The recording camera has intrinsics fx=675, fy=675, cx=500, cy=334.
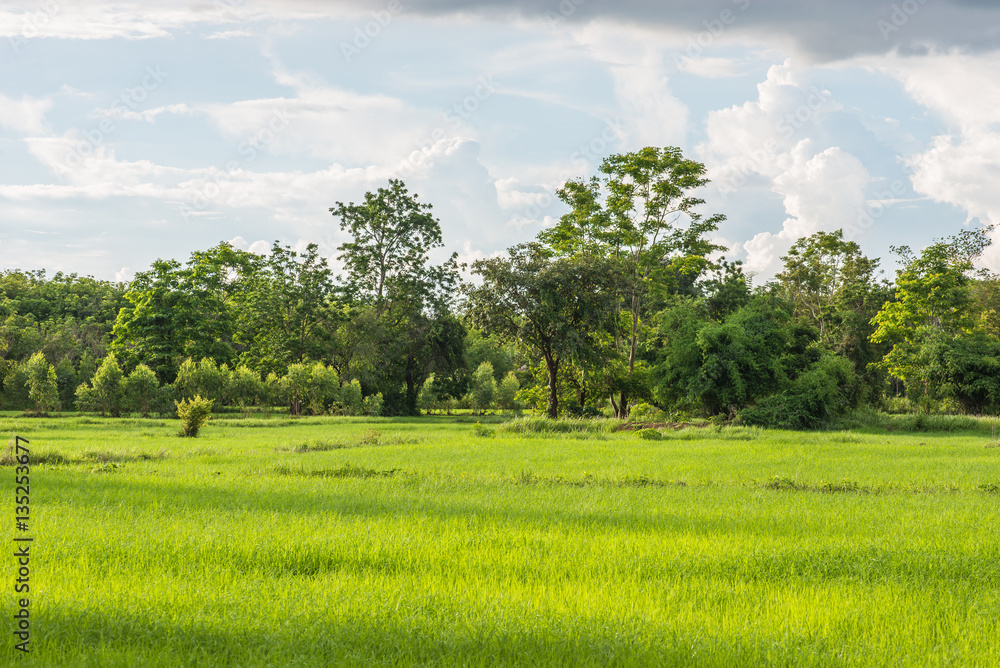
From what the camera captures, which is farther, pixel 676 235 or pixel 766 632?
pixel 676 235

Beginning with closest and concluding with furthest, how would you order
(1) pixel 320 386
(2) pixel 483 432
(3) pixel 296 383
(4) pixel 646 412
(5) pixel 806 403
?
(2) pixel 483 432, (5) pixel 806 403, (4) pixel 646 412, (3) pixel 296 383, (1) pixel 320 386

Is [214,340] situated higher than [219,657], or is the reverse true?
[214,340]

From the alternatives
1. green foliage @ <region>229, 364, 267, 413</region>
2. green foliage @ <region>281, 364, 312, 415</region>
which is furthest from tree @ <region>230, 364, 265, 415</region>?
green foliage @ <region>281, 364, 312, 415</region>

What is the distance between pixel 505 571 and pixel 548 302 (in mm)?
28890

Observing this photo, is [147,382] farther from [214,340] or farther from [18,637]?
[18,637]

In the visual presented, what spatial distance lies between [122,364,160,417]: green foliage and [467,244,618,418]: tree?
1971 centimetres

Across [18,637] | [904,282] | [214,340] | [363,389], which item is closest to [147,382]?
[214,340]

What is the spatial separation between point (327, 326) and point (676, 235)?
97.4ft

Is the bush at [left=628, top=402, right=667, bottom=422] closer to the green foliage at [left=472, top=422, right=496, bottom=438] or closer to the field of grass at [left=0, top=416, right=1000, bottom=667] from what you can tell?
the green foliage at [left=472, top=422, right=496, bottom=438]

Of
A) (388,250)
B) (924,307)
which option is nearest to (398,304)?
(388,250)

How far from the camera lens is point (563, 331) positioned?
35.7 metres

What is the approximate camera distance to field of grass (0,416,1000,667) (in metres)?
4.91

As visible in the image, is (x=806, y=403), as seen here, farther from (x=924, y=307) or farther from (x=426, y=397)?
(x=426, y=397)

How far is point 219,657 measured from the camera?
466 centimetres
